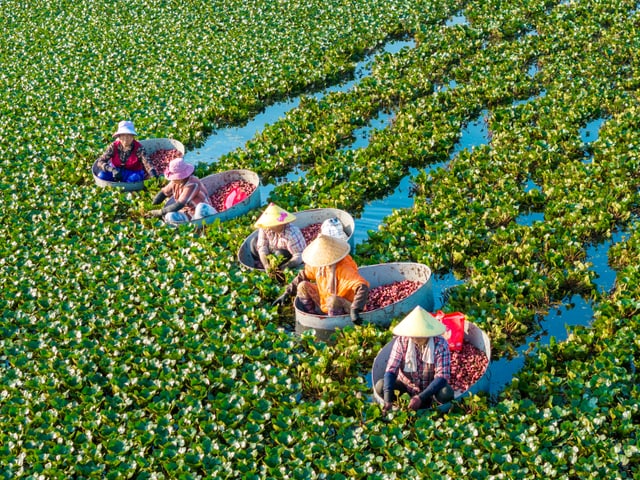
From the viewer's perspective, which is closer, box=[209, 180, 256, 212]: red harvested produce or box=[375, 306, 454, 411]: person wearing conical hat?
box=[375, 306, 454, 411]: person wearing conical hat

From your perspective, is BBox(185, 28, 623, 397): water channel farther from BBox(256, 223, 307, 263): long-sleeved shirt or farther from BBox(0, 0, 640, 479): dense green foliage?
BBox(256, 223, 307, 263): long-sleeved shirt

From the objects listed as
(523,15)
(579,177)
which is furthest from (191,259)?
(523,15)

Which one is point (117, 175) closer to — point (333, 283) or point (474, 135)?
point (333, 283)

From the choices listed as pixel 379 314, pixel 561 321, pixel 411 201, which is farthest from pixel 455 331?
pixel 411 201

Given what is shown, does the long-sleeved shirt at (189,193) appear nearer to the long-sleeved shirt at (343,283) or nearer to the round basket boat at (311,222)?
the round basket boat at (311,222)

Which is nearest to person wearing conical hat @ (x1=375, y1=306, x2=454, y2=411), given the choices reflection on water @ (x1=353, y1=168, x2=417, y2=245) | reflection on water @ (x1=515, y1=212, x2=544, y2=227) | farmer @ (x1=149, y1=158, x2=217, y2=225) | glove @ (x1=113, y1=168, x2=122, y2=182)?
reflection on water @ (x1=353, y1=168, x2=417, y2=245)

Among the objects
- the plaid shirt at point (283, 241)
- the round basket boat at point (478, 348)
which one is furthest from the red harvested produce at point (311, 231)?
the round basket boat at point (478, 348)
